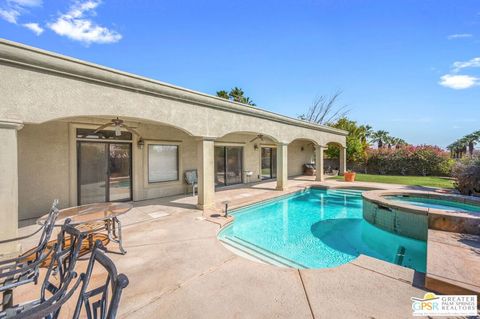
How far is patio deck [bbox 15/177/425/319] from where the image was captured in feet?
9.41

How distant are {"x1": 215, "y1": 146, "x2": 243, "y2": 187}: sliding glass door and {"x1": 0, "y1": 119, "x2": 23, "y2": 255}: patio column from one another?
376 inches

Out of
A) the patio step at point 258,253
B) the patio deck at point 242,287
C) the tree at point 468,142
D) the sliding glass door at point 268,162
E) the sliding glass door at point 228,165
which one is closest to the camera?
the patio deck at point 242,287

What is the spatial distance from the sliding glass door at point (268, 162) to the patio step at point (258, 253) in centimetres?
1125

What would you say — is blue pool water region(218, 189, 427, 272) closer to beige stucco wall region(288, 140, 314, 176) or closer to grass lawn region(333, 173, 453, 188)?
grass lawn region(333, 173, 453, 188)

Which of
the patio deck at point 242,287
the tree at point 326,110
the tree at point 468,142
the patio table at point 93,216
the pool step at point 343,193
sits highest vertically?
the tree at point 326,110

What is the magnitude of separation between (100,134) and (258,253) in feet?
25.0

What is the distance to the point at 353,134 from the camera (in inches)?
900

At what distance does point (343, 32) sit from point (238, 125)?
31.5 feet

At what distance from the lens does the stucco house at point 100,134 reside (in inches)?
178

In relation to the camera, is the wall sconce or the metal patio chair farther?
the metal patio chair

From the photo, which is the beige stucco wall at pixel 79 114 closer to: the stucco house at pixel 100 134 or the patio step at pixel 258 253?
the stucco house at pixel 100 134

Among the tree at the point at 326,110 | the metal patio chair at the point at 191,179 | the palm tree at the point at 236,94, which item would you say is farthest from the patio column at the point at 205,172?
the tree at the point at 326,110

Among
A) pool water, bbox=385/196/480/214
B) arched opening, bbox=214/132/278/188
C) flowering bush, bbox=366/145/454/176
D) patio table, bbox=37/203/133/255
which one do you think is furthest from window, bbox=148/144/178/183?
flowering bush, bbox=366/145/454/176

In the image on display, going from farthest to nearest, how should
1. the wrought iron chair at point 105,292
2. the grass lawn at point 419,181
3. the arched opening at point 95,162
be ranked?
the grass lawn at point 419,181
the arched opening at point 95,162
the wrought iron chair at point 105,292
